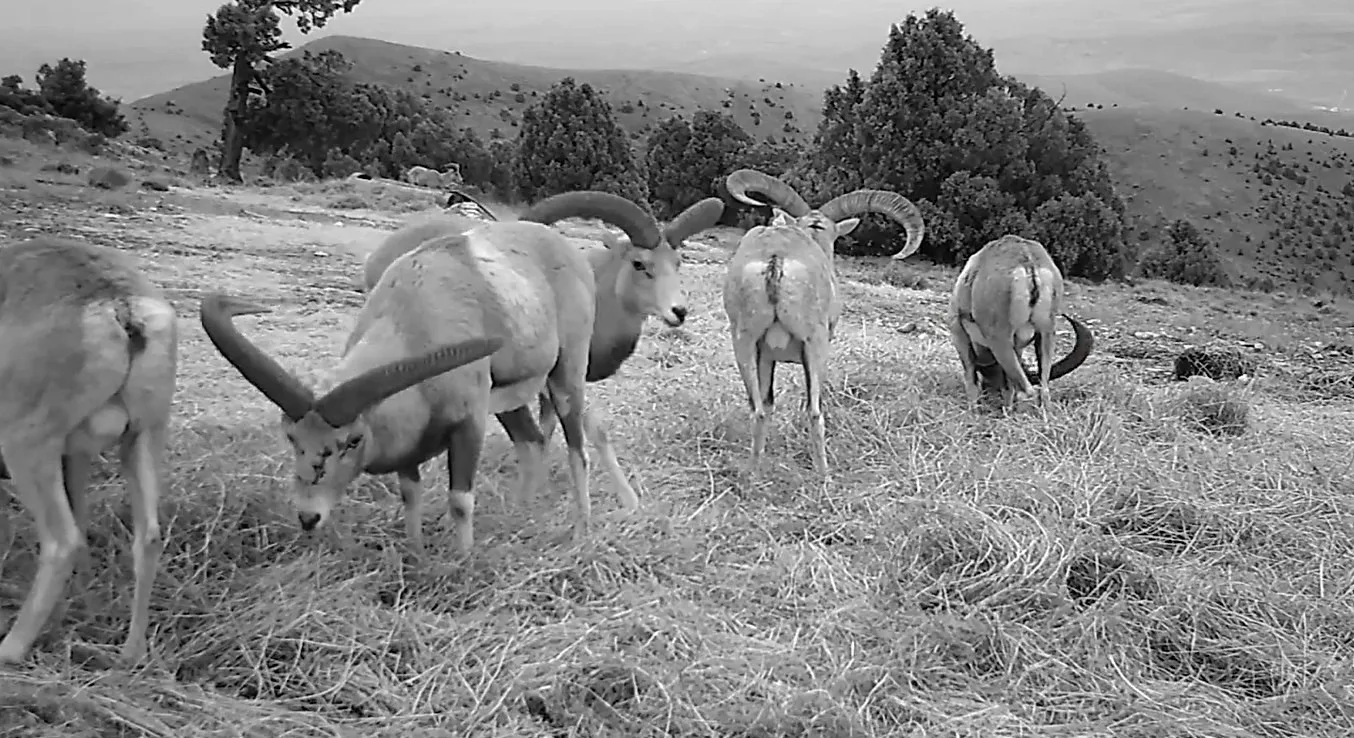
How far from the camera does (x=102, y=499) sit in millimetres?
5273

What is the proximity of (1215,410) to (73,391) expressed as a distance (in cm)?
768

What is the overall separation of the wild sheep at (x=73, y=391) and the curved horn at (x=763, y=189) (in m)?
5.26

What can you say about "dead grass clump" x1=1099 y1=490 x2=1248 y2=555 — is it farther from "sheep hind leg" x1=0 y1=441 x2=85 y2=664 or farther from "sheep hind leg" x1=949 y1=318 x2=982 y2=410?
"sheep hind leg" x1=0 y1=441 x2=85 y2=664

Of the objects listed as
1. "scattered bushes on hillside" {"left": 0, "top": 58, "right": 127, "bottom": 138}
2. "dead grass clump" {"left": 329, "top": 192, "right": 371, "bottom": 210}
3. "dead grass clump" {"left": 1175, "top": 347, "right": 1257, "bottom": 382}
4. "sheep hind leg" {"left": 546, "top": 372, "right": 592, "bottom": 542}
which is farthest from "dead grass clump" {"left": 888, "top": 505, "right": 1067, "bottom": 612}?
"scattered bushes on hillside" {"left": 0, "top": 58, "right": 127, "bottom": 138}

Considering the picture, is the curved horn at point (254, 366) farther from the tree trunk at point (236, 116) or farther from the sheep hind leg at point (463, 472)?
the tree trunk at point (236, 116)

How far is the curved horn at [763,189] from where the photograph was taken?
8.95 meters

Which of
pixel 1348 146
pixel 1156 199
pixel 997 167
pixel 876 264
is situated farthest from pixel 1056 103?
pixel 1348 146

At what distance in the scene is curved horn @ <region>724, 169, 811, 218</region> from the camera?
352 inches

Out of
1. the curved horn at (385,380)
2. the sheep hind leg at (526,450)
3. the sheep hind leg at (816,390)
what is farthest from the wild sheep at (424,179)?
the curved horn at (385,380)

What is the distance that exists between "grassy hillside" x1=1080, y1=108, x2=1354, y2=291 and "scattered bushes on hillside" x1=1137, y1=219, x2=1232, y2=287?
13875 millimetres

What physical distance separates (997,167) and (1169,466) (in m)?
17.2

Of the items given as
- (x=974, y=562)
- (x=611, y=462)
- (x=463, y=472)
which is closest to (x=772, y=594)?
(x=974, y=562)

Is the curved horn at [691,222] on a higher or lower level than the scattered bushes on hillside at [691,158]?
higher

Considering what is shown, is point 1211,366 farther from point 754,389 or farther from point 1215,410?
point 754,389
